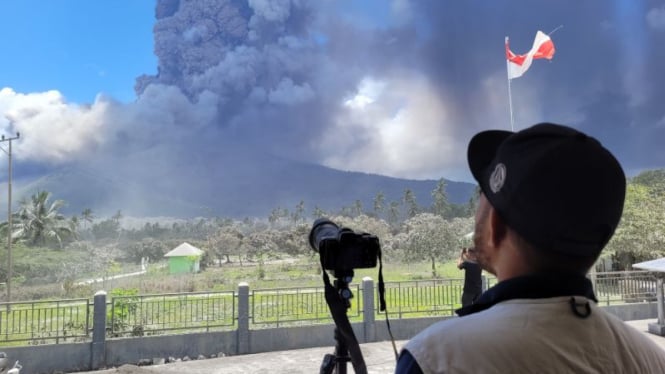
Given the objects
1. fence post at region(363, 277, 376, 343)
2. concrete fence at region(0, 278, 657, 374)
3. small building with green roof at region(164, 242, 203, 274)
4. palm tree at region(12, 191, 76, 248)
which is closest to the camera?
concrete fence at region(0, 278, 657, 374)

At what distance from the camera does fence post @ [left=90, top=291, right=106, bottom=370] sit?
6.96 m

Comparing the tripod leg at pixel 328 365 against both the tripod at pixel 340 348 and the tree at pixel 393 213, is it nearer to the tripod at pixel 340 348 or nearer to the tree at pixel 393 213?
the tripod at pixel 340 348

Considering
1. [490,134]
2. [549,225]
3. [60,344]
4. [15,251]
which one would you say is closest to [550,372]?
[549,225]

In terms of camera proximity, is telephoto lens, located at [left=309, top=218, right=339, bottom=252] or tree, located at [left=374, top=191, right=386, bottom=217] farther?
tree, located at [left=374, top=191, right=386, bottom=217]

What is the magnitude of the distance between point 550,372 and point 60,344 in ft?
25.9

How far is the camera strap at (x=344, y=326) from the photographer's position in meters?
1.14

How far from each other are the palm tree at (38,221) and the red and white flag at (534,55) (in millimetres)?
30719

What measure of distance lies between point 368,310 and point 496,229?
→ 7632mm

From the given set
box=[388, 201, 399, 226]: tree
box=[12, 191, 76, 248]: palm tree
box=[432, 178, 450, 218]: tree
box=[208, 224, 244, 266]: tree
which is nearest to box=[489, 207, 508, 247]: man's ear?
box=[208, 224, 244, 266]: tree

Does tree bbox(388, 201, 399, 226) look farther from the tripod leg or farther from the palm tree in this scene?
the tripod leg

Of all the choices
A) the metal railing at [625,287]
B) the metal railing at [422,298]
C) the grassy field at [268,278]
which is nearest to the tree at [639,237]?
the metal railing at [625,287]

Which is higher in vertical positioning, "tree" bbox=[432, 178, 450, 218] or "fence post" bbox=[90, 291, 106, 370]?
"tree" bbox=[432, 178, 450, 218]

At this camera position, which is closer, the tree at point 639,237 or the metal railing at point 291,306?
the metal railing at point 291,306

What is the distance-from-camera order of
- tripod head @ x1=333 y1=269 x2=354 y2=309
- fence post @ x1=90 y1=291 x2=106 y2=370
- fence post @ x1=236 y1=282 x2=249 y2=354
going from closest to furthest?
tripod head @ x1=333 y1=269 x2=354 y2=309
fence post @ x1=90 y1=291 x2=106 y2=370
fence post @ x1=236 y1=282 x2=249 y2=354
